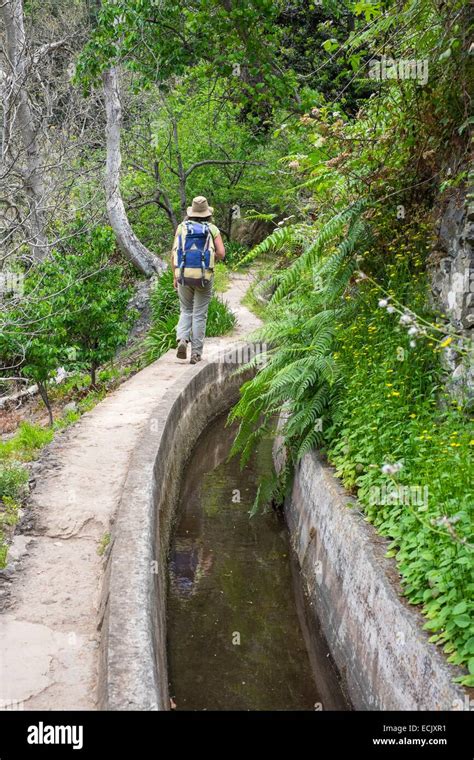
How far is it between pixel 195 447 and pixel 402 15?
5.62 meters

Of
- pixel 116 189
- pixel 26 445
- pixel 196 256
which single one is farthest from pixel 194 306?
pixel 116 189

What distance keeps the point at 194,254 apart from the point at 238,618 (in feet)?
15.2

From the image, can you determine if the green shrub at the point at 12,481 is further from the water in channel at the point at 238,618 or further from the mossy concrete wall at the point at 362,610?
the mossy concrete wall at the point at 362,610

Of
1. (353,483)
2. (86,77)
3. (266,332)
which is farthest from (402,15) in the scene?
(86,77)

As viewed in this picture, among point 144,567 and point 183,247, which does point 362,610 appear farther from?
point 183,247

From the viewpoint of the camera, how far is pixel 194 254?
8633mm

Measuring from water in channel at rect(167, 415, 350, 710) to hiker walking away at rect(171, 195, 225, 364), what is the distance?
2.64 metres

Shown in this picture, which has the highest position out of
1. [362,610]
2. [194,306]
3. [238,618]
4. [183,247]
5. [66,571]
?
[183,247]

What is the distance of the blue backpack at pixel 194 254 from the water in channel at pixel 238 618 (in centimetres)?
267

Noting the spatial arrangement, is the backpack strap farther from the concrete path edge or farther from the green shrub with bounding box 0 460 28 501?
the green shrub with bounding box 0 460 28 501

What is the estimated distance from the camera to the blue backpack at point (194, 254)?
8.47m

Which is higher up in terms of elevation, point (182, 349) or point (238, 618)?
point (182, 349)
